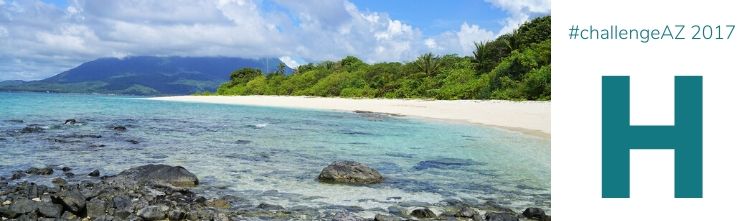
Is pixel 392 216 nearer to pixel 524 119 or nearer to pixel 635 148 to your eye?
pixel 635 148

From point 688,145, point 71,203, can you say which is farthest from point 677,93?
point 71,203

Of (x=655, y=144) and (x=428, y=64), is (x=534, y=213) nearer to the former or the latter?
(x=655, y=144)

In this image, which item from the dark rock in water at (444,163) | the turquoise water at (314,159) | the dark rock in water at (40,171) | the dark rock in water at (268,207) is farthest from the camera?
the dark rock in water at (444,163)

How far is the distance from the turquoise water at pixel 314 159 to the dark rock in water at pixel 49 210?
8.12 feet

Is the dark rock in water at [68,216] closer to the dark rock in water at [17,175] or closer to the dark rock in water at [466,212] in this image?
the dark rock in water at [17,175]

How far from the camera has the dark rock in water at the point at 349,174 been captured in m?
10.6

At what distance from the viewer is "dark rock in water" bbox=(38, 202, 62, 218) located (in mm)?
6949

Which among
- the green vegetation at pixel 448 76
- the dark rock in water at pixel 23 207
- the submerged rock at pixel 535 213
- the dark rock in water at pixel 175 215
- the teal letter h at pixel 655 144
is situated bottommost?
the submerged rock at pixel 535 213

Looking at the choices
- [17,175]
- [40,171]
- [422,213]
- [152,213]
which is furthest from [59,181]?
[422,213]

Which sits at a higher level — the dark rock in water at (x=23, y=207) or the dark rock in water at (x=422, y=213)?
the dark rock in water at (x=23, y=207)

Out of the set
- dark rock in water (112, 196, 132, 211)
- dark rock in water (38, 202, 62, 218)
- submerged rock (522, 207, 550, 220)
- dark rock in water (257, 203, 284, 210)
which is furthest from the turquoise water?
dark rock in water (38, 202, 62, 218)

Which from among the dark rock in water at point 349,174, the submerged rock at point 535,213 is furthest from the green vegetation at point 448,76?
the submerged rock at point 535,213

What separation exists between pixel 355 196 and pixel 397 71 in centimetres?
6244

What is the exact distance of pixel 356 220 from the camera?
7438 mm
